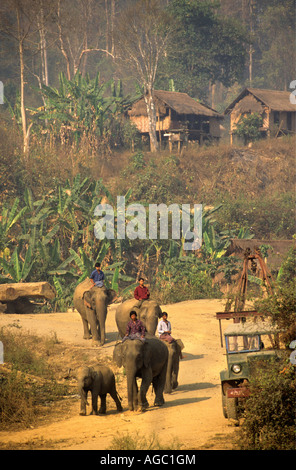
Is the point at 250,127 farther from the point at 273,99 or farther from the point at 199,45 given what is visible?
the point at 199,45

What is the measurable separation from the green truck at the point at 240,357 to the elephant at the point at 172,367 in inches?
108

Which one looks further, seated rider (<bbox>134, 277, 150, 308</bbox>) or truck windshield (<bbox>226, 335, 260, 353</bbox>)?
seated rider (<bbox>134, 277, 150, 308</bbox>)

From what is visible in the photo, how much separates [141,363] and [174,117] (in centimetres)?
3236

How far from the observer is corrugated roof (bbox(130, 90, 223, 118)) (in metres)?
41.7

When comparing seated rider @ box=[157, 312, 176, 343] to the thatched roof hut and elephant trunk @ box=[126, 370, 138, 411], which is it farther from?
the thatched roof hut

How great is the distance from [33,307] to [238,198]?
51.3 feet

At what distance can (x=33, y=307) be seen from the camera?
21.8 meters

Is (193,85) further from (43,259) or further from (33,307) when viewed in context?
(33,307)

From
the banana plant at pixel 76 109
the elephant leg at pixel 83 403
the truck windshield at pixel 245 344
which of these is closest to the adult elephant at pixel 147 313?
the elephant leg at pixel 83 403

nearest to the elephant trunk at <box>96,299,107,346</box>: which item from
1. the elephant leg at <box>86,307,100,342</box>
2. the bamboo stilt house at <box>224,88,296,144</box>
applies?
the elephant leg at <box>86,307,100,342</box>

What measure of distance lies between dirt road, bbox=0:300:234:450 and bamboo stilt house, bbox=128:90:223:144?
24.8 m

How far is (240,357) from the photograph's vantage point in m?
10.3
